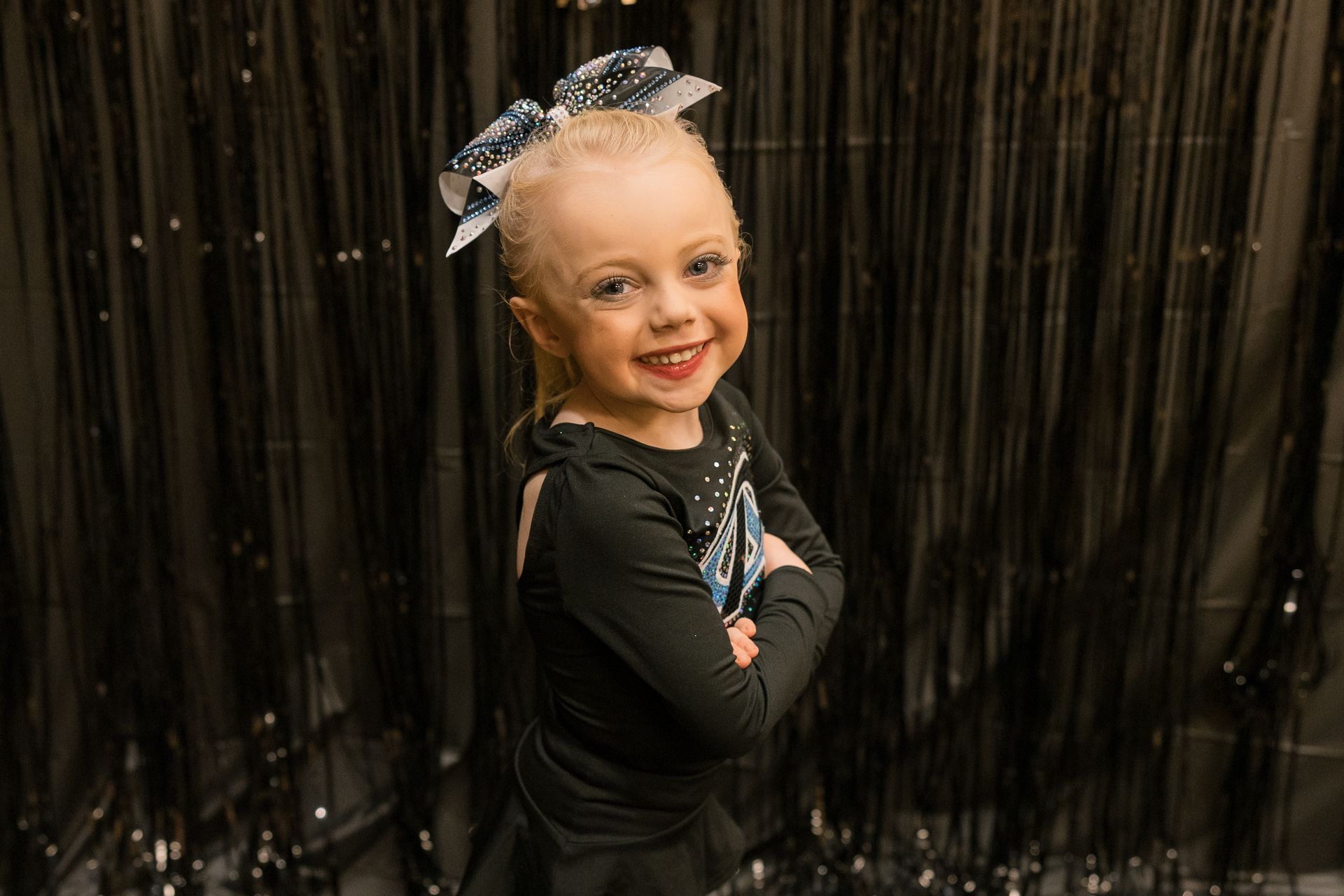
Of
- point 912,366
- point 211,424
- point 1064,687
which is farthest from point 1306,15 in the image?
point 211,424

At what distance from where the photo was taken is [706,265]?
0.96 m

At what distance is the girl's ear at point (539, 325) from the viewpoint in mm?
984

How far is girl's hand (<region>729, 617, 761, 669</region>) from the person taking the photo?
97 centimetres

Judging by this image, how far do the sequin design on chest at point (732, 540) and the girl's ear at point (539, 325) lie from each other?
7.6 inches

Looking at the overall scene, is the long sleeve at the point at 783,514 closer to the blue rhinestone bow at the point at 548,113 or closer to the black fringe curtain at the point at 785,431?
the blue rhinestone bow at the point at 548,113

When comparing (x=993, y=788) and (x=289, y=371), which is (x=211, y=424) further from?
(x=993, y=788)

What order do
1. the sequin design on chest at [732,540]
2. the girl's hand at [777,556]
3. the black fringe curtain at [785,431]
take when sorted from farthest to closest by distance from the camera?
the black fringe curtain at [785,431] → the girl's hand at [777,556] → the sequin design on chest at [732,540]

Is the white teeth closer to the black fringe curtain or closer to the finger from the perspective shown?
the finger

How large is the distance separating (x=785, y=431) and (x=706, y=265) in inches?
35.4

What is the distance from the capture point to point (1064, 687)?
6.26ft

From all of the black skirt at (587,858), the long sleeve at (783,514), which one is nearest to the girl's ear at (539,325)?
the long sleeve at (783,514)

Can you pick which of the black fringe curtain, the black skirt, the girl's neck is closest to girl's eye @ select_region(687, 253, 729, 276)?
the girl's neck

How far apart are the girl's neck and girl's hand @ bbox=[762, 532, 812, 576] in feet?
0.55

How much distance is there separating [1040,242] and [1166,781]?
1.00 m
